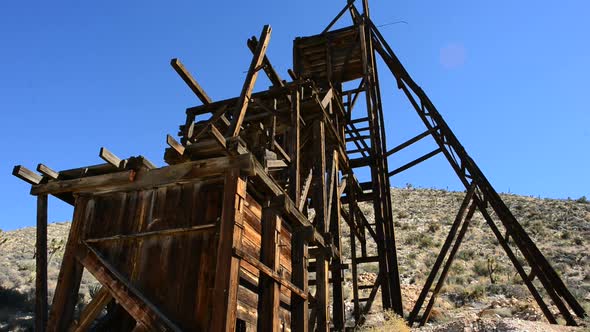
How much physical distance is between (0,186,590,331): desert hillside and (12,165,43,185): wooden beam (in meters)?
7.45

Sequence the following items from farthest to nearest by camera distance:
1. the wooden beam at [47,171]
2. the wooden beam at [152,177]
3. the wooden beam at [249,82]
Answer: the wooden beam at [249,82] → the wooden beam at [47,171] → the wooden beam at [152,177]

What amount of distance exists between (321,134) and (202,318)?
5.59 metres

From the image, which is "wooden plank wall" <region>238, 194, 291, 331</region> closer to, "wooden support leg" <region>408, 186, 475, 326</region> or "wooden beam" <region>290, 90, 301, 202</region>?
"wooden beam" <region>290, 90, 301, 202</region>

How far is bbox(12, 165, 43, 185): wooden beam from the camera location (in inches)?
316

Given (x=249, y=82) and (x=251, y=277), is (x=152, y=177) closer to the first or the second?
(x=251, y=277)

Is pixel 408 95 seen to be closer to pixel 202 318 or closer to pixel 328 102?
pixel 328 102

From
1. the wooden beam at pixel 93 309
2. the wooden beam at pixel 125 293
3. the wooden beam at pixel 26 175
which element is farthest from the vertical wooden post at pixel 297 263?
the wooden beam at pixel 26 175

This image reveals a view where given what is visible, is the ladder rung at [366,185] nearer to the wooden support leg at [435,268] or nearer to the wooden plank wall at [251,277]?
the wooden support leg at [435,268]

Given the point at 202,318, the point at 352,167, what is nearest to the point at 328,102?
the point at 352,167

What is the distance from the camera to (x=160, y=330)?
6.75 metres

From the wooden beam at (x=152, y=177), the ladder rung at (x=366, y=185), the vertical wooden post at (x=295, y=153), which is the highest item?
the ladder rung at (x=366, y=185)

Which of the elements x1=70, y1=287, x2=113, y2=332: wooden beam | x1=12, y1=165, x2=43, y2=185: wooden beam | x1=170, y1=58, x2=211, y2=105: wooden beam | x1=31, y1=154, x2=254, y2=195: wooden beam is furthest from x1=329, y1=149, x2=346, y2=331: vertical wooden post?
x1=12, y1=165, x2=43, y2=185: wooden beam

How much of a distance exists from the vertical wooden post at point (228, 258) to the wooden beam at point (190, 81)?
11.6 ft

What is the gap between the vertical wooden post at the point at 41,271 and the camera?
309 inches
